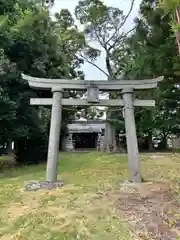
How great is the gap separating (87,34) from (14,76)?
862 centimetres

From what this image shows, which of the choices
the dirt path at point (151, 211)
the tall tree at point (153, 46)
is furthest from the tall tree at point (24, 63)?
the dirt path at point (151, 211)

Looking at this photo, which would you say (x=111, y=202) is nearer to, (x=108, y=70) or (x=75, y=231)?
(x=75, y=231)

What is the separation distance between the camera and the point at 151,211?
12.5 ft

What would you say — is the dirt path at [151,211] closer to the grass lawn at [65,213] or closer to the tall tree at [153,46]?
the grass lawn at [65,213]

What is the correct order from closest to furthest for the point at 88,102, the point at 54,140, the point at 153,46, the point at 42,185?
the point at 42,185, the point at 54,140, the point at 88,102, the point at 153,46

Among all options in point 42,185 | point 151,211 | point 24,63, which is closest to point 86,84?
point 42,185

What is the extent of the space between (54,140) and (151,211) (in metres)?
2.84

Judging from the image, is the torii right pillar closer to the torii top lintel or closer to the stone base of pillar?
the torii top lintel

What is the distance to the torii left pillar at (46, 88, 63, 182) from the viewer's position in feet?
19.2

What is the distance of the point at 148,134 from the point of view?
692 inches

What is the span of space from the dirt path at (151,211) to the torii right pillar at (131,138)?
0.56 metres

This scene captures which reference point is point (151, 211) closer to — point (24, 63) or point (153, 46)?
point (153, 46)

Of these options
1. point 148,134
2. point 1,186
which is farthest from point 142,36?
point 148,134

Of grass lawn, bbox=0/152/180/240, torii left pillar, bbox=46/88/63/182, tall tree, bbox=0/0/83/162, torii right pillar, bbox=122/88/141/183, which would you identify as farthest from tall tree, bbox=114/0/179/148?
tall tree, bbox=0/0/83/162
